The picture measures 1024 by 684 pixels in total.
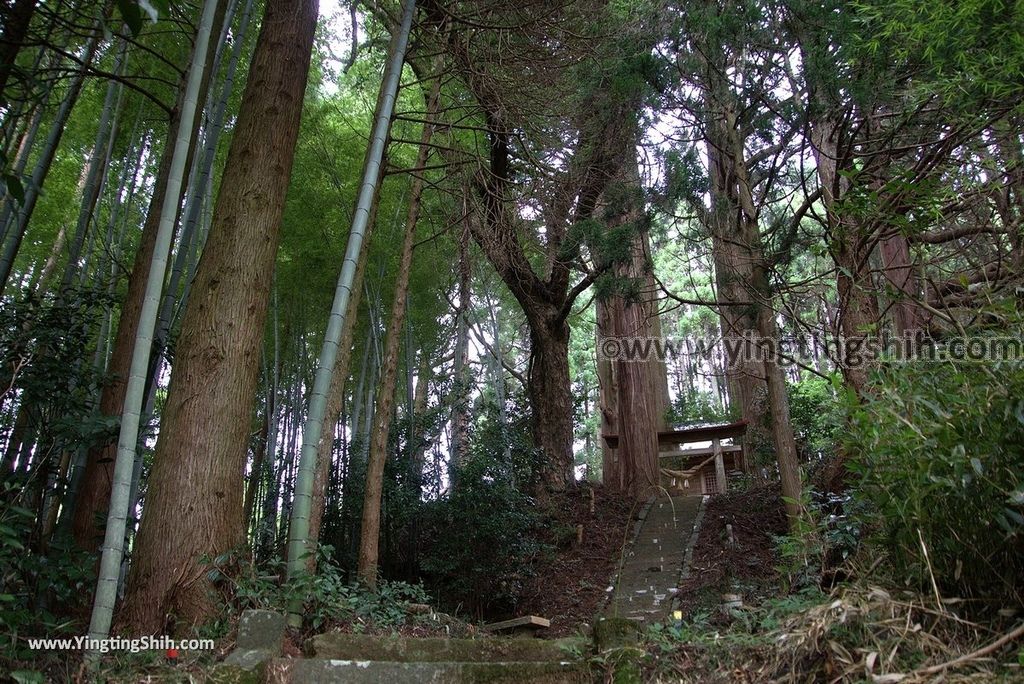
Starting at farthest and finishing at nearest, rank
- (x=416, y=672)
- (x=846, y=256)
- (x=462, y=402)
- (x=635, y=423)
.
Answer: (x=635, y=423) → (x=462, y=402) → (x=846, y=256) → (x=416, y=672)

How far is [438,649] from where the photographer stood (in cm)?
222

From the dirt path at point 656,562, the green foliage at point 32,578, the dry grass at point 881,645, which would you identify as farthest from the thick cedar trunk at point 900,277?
the green foliage at point 32,578

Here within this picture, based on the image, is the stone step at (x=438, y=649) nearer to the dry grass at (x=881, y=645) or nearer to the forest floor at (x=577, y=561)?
the dry grass at (x=881, y=645)

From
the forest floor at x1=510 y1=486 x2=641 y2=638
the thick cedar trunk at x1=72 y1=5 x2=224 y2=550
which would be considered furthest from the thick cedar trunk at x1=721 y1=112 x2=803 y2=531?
the thick cedar trunk at x1=72 y1=5 x2=224 y2=550

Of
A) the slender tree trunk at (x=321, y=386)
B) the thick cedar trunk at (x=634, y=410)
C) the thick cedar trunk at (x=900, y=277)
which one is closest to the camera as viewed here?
the slender tree trunk at (x=321, y=386)

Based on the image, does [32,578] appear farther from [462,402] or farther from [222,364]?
[462,402]

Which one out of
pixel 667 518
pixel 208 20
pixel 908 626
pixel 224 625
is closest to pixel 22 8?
pixel 208 20

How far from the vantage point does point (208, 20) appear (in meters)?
2.73

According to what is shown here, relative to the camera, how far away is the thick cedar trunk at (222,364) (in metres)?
2.52

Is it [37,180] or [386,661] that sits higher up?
[37,180]

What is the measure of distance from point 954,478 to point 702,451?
7284mm

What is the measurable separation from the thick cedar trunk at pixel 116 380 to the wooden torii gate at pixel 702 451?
6.12m

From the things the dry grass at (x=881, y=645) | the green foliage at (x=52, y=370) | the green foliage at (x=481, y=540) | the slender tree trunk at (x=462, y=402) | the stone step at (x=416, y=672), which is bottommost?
the stone step at (x=416, y=672)

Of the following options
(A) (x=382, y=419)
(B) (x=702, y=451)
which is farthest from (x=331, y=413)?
(B) (x=702, y=451)
